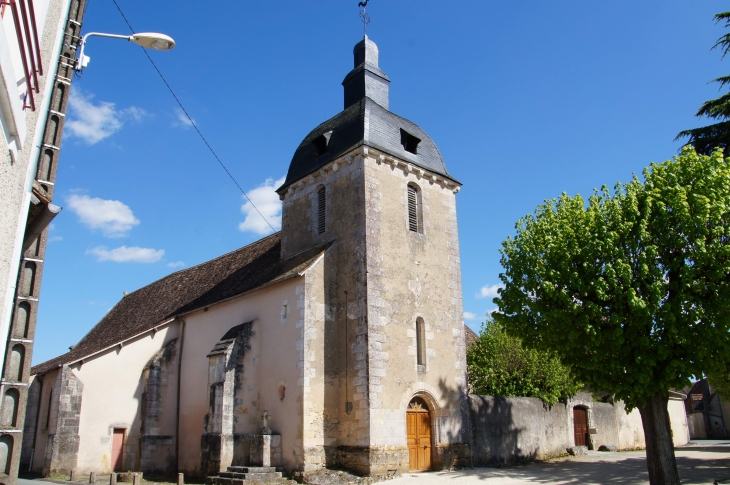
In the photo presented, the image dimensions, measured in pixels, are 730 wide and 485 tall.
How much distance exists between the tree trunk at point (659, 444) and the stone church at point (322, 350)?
5140mm

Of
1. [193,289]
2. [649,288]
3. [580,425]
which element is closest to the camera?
[649,288]

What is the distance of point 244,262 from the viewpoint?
2245 cm

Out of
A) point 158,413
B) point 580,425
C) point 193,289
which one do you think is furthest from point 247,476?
point 580,425

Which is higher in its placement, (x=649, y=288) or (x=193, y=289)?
(x=193, y=289)

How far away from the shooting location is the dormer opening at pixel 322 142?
61.7 ft

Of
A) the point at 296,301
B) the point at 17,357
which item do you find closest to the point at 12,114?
the point at 17,357

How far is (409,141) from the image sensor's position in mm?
18781

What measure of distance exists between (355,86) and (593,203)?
9.05 metres

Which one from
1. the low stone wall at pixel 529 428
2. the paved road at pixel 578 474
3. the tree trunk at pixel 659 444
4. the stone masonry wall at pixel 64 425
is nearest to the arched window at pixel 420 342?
the low stone wall at pixel 529 428

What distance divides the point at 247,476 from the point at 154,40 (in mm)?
10462

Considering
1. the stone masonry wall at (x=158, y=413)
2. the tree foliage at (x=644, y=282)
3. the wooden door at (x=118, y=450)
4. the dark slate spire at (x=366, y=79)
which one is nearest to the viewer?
the tree foliage at (x=644, y=282)

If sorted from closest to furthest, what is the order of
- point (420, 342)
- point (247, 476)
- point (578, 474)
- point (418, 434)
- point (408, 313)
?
point (247, 476) < point (578, 474) < point (418, 434) < point (408, 313) < point (420, 342)

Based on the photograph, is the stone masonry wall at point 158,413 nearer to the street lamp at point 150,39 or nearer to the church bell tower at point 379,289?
the church bell tower at point 379,289

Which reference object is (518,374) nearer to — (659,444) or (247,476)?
(659,444)
